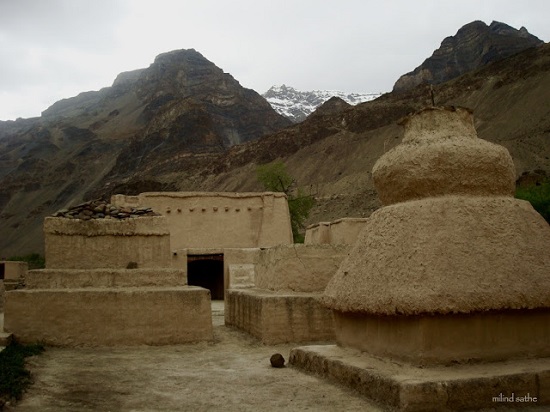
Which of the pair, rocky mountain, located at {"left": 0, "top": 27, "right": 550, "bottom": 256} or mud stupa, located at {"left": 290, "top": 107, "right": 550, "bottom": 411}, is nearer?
mud stupa, located at {"left": 290, "top": 107, "right": 550, "bottom": 411}

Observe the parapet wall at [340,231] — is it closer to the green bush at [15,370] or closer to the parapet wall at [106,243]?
the parapet wall at [106,243]

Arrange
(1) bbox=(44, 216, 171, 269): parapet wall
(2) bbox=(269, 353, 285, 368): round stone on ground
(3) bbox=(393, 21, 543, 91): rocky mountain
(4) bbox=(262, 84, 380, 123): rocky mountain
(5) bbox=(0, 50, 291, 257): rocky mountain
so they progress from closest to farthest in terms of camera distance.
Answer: (2) bbox=(269, 353, 285, 368): round stone on ground < (1) bbox=(44, 216, 171, 269): parapet wall < (5) bbox=(0, 50, 291, 257): rocky mountain < (3) bbox=(393, 21, 543, 91): rocky mountain < (4) bbox=(262, 84, 380, 123): rocky mountain

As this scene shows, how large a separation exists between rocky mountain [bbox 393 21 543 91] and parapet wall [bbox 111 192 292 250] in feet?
230

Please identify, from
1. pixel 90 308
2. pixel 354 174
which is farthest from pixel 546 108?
pixel 90 308

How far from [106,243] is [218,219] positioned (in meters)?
10.9

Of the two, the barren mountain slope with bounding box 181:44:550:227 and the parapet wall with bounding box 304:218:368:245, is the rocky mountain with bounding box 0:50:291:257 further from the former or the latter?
the parapet wall with bounding box 304:218:368:245

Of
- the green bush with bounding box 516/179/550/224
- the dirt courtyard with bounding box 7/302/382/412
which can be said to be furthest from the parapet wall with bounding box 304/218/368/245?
the dirt courtyard with bounding box 7/302/382/412

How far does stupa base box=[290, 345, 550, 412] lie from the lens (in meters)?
4.44

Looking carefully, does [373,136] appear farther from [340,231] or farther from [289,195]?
[340,231]

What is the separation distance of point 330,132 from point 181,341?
63038mm

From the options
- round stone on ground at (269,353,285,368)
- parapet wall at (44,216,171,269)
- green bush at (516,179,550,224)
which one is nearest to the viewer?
round stone on ground at (269,353,285,368)

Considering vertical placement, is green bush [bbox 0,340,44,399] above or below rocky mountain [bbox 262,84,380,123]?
below

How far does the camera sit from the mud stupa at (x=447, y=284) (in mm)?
4746

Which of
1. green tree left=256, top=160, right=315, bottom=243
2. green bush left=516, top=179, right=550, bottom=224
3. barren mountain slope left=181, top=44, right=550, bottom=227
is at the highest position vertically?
barren mountain slope left=181, top=44, right=550, bottom=227
